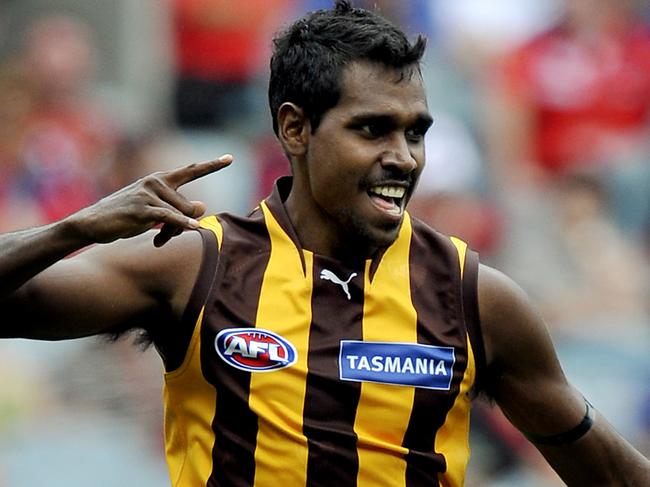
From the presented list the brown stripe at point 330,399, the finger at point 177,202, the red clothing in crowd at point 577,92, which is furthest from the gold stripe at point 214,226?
the red clothing in crowd at point 577,92

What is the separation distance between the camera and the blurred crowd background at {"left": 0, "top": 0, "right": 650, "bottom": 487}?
7.35m

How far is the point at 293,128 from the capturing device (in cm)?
422

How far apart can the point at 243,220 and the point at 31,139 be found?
164 inches

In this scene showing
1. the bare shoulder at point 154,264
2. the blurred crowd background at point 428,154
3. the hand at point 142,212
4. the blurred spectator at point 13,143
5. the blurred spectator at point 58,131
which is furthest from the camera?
the blurred spectator at point 58,131

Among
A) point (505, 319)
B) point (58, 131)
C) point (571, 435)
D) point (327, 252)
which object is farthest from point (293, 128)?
point (58, 131)

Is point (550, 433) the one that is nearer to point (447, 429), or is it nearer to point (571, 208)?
point (447, 429)

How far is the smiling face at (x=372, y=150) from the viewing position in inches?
157

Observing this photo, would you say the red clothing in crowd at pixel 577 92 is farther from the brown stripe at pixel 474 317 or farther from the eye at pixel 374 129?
the eye at pixel 374 129

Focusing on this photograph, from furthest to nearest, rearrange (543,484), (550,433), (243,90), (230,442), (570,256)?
(243,90)
(570,256)
(543,484)
(550,433)
(230,442)

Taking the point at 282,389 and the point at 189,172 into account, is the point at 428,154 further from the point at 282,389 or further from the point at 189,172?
the point at 189,172

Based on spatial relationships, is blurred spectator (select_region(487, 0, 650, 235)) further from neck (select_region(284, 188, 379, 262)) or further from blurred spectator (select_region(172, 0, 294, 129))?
neck (select_region(284, 188, 379, 262))

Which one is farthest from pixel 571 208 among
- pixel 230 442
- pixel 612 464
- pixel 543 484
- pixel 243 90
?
pixel 230 442

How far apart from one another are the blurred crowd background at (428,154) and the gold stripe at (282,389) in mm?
3368

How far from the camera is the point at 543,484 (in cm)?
751
